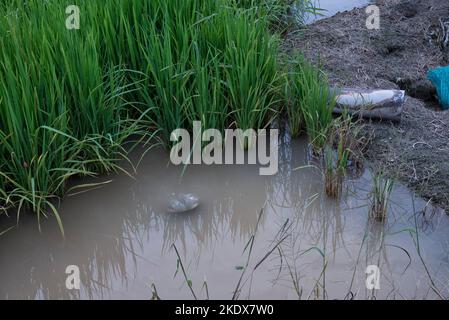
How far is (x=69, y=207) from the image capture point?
2.98m

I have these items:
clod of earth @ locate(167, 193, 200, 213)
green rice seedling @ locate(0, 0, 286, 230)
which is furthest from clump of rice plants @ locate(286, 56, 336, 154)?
clod of earth @ locate(167, 193, 200, 213)

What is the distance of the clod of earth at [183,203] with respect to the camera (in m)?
2.96

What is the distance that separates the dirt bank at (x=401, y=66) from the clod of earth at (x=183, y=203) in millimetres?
961

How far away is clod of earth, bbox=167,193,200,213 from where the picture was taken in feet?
9.71

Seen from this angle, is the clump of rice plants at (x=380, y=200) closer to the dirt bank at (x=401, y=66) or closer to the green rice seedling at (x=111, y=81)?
the dirt bank at (x=401, y=66)

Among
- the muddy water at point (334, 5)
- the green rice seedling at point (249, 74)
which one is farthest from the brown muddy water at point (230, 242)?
the muddy water at point (334, 5)

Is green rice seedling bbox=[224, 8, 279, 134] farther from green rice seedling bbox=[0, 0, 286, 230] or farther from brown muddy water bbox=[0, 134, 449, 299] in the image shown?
brown muddy water bbox=[0, 134, 449, 299]

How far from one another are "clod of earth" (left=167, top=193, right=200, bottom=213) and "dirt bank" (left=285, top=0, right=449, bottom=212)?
961 mm

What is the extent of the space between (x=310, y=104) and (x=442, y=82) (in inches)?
40.8

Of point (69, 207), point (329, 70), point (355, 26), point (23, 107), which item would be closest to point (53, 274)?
point (69, 207)

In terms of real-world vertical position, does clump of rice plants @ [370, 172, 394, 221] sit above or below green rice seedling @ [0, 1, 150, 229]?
below

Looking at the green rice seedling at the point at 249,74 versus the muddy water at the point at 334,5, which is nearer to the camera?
the green rice seedling at the point at 249,74

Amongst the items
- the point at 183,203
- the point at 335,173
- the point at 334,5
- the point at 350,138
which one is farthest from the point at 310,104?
the point at 334,5

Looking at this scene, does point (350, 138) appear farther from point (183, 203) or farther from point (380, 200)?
point (183, 203)
